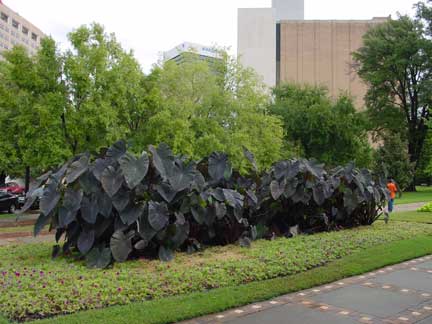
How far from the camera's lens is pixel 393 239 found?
11.3 m

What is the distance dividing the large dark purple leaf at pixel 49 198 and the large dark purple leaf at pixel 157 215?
5.74 feet

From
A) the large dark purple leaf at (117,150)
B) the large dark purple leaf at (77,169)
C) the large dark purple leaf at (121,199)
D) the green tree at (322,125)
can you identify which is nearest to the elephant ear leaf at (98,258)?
the large dark purple leaf at (121,199)

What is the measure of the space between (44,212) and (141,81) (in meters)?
13.1

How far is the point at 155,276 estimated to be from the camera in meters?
6.99

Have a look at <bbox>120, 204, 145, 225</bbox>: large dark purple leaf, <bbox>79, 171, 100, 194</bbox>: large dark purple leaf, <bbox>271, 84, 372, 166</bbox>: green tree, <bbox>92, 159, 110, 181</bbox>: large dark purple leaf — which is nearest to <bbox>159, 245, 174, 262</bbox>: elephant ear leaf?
<bbox>120, 204, 145, 225</bbox>: large dark purple leaf

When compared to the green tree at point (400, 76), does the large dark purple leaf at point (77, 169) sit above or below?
below

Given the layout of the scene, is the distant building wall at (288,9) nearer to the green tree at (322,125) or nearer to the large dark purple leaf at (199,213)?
the green tree at (322,125)

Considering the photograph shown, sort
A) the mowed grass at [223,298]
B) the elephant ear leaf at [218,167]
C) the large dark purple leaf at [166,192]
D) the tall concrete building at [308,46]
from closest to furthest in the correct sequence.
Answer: the mowed grass at [223,298] < the large dark purple leaf at [166,192] < the elephant ear leaf at [218,167] < the tall concrete building at [308,46]

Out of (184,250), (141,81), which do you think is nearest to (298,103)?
(141,81)

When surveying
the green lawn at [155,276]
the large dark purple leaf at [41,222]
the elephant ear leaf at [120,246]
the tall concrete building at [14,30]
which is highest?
the tall concrete building at [14,30]

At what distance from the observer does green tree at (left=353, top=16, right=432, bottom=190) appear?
4419 cm

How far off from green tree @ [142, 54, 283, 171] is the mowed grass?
1244cm

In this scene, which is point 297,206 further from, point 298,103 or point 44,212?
point 298,103

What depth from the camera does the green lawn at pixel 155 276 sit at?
5578 mm
